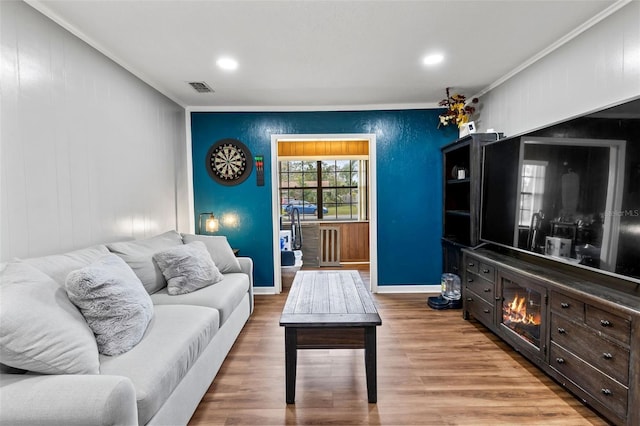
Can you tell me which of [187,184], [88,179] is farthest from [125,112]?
[187,184]

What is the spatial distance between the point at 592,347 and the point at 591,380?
0.64 feet

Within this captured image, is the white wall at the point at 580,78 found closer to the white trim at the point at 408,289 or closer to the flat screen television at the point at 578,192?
the flat screen television at the point at 578,192

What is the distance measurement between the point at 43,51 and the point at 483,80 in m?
3.78

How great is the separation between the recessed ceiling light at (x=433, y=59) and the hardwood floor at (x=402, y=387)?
2.54 meters

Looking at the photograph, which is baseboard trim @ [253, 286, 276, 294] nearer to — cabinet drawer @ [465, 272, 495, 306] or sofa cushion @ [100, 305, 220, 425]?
sofa cushion @ [100, 305, 220, 425]

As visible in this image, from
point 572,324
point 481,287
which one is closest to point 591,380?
point 572,324

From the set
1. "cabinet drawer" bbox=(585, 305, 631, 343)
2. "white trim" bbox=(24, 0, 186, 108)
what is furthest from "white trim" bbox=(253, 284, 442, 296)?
"white trim" bbox=(24, 0, 186, 108)

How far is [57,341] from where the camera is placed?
127 cm

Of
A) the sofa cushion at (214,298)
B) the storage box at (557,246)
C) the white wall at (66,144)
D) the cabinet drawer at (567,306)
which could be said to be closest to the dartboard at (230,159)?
the white wall at (66,144)

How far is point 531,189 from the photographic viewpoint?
8.15 ft

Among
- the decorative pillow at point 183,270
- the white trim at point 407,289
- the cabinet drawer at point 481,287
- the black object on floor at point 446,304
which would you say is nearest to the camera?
the decorative pillow at point 183,270

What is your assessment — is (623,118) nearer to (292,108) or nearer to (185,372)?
(185,372)

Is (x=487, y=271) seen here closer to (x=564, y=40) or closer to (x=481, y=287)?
(x=481, y=287)

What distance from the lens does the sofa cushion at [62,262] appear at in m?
1.64
